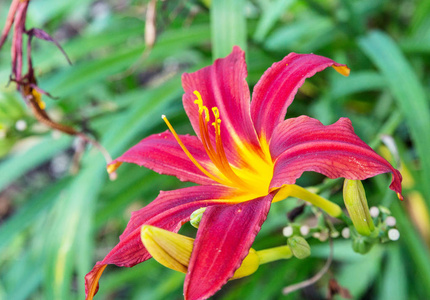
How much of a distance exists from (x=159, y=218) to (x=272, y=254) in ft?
0.57

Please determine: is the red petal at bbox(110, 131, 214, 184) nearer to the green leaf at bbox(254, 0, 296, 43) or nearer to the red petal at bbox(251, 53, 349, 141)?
the red petal at bbox(251, 53, 349, 141)

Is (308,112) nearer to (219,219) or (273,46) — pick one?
(273,46)

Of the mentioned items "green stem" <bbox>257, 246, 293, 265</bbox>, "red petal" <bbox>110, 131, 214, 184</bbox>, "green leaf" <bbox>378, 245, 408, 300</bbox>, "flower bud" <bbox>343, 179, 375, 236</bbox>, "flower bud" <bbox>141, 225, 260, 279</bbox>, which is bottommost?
"green leaf" <bbox>378, 245, 408, 300</bbox>

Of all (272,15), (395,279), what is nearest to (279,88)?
(272,15)

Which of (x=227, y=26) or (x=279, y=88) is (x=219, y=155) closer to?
(x=279, y=88)

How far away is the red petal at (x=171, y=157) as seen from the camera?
0.66 m

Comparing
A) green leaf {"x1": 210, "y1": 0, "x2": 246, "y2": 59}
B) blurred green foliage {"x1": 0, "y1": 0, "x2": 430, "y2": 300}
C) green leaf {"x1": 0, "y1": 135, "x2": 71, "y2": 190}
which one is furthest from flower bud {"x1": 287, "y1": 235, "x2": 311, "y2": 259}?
green leaf {"x1": 0, "y1": 135, "x2": 71, "y2": 190}

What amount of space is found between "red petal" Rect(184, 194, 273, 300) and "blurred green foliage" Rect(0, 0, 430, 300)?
490 millimetres

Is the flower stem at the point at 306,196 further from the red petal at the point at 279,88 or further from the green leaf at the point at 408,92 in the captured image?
the green leaf at the point at 408,92

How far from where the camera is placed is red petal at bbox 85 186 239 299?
56 cm

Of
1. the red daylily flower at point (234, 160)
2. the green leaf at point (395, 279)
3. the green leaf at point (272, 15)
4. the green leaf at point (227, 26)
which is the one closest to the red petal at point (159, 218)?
the red daylily flower at point (234, 160)

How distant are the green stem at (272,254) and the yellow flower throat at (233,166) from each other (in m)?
0.08

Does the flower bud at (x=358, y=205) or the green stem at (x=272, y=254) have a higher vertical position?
the flower bud at (x=358, y=205)

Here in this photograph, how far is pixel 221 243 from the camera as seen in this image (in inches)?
20.1
